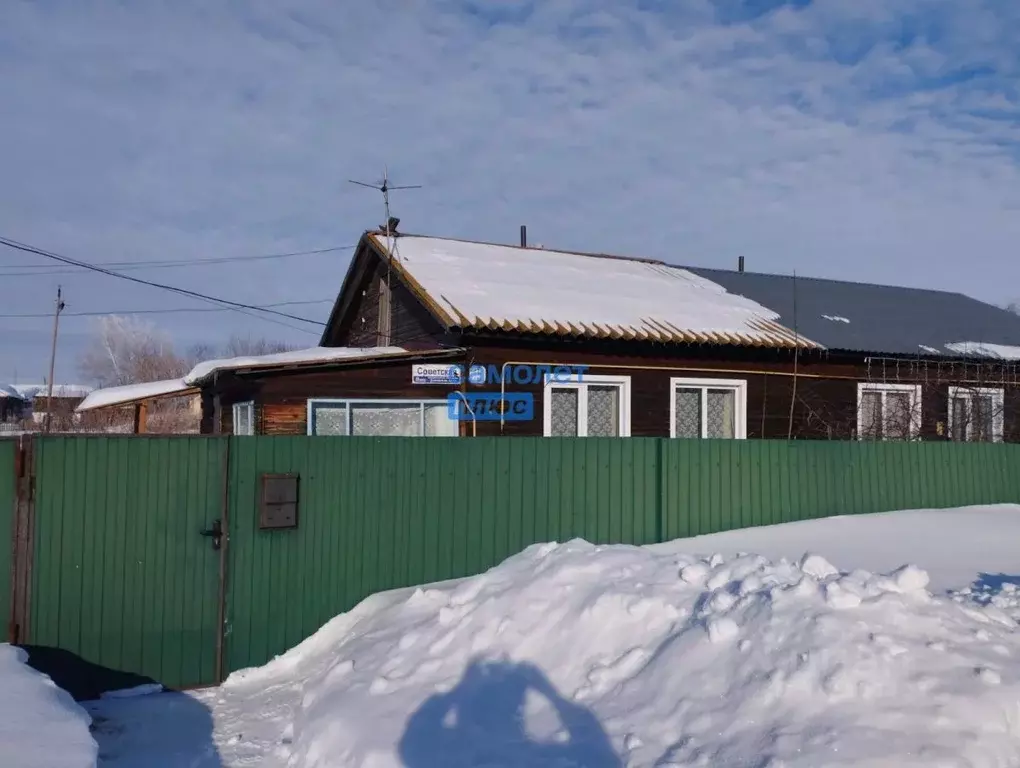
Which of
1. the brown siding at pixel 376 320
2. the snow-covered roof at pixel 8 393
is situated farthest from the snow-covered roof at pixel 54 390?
the brown siding at pixel 376 320

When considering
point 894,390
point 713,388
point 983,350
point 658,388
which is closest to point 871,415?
point 894,390

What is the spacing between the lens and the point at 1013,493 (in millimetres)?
11281

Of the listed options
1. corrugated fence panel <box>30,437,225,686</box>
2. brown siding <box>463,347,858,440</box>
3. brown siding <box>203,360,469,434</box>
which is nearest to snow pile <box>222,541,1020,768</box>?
corrugated fence panel <box>30,437,225,686</box>

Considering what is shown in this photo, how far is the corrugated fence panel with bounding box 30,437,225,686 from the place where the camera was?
6500 millimetres

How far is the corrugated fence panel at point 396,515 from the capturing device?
23.5 ft

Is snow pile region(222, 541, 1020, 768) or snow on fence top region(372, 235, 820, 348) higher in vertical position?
snow on fence top region(372, 235, 820, 348)

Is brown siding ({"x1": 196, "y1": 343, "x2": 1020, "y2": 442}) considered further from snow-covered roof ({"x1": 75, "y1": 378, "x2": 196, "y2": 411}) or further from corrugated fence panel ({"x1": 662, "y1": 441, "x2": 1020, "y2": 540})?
corrugated fence panel ({"x1": 662, "y1": 441, "x2": 1020, "y2": 540})

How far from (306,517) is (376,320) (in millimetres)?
9277

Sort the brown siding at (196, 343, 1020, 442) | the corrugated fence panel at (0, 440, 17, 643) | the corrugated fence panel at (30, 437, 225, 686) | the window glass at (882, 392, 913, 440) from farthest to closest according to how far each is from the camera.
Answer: the window glass at (882, 392, 913, 440) → the brown siding at (196, 343, 1020, 442) → the corrugated fence panel at (30, 437, 225, 686) → the corrugated fence panel at (0, 440, 17, 643)

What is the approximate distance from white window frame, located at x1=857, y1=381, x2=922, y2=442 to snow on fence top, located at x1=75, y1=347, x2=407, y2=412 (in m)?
8.37

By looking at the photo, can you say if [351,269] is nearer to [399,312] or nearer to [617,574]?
[399,312]

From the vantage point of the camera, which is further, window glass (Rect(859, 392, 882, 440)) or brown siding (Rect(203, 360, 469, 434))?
window glass (Rect(859, 392, 882, 440))

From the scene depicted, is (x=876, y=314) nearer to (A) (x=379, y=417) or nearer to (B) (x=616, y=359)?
(B) (x=616, y=359)

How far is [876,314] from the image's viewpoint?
58.0 ft
